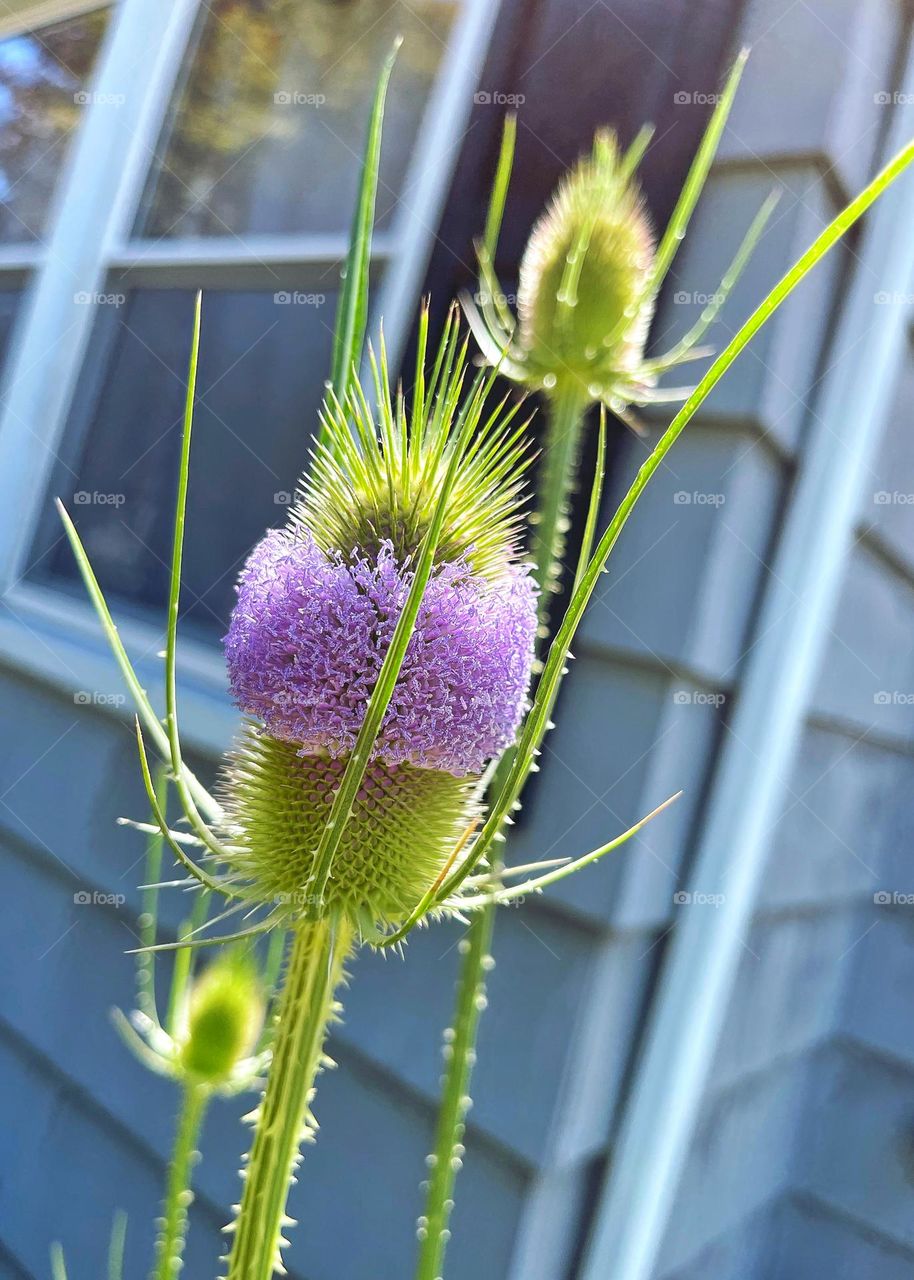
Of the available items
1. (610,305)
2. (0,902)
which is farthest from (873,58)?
(0,902)

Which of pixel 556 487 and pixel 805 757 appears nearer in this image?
pixel 556 487
